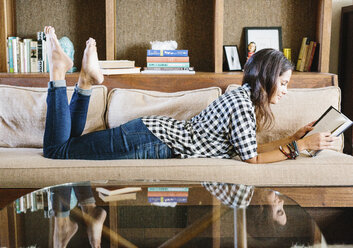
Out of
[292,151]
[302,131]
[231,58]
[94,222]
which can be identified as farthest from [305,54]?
[94,222]

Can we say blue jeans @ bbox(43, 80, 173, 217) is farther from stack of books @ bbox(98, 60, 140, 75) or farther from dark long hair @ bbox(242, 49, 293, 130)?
stack of books @ bbox(98, 60, 140, 75)

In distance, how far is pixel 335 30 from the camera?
301 cm

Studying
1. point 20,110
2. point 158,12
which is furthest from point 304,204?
point 158,12

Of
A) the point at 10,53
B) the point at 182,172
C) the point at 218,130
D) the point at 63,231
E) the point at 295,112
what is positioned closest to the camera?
the point at 63,231

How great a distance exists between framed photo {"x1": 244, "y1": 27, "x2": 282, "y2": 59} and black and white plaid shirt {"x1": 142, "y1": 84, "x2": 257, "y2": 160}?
997 millimetres

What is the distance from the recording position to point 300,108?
235 cm

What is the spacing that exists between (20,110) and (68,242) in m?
1.32

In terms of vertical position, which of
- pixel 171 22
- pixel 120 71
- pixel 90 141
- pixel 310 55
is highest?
pixel 171 22

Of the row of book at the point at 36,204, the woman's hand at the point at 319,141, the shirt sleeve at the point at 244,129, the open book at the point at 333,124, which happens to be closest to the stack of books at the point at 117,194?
the row of book at the point at 36,204

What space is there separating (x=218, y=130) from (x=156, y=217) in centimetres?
72

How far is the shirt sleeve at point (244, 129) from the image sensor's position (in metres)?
1.89

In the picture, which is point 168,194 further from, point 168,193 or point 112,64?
point 112,64

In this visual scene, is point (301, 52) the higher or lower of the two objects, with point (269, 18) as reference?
lower

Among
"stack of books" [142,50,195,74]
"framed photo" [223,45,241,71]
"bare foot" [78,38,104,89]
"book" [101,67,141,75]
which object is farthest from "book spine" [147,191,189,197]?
"framed photo" [223,45,241,71]
